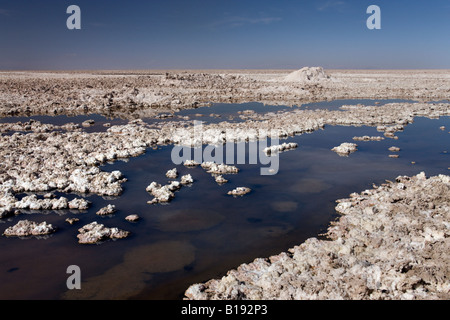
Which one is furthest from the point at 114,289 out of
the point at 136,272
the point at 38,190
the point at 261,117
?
the point at 261,117

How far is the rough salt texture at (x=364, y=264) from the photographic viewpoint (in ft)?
16.1

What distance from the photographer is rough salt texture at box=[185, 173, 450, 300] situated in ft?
16.1

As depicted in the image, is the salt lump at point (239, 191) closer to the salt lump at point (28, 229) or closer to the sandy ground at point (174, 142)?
the sandy ground at point (174, 142)

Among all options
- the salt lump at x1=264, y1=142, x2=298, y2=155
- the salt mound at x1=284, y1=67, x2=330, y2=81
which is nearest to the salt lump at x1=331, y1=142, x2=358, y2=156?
the salt lump at x1=264, y1=142, x2=298, y2=155

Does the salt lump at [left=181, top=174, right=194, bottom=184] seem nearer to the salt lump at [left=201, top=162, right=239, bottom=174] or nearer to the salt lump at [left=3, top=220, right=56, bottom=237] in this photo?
the salt lump at [left=201, top=162, right=239, bottom=174]

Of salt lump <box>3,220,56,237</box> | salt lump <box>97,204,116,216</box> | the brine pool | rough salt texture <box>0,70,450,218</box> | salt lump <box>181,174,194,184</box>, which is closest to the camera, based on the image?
the brine pool

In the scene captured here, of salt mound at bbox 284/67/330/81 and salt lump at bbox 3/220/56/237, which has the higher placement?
salt mound at bbox 284/67/330/81

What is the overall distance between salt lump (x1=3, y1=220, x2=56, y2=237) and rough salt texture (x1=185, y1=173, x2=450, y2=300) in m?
4.02

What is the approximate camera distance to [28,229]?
23.5ft

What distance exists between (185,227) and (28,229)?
3567 millimetres

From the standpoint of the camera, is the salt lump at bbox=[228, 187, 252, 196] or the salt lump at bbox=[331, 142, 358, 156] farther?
the salt lump at bbox=[331, 142, 358, 156]

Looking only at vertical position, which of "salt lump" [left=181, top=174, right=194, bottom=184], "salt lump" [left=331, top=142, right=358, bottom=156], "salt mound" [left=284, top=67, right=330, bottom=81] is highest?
"salt mound" [left=284, top=67, right=330, bottom=81]

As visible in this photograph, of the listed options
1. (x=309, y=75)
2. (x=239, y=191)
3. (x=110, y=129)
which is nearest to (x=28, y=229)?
(x=239, y=191)

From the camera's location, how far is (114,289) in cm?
539
